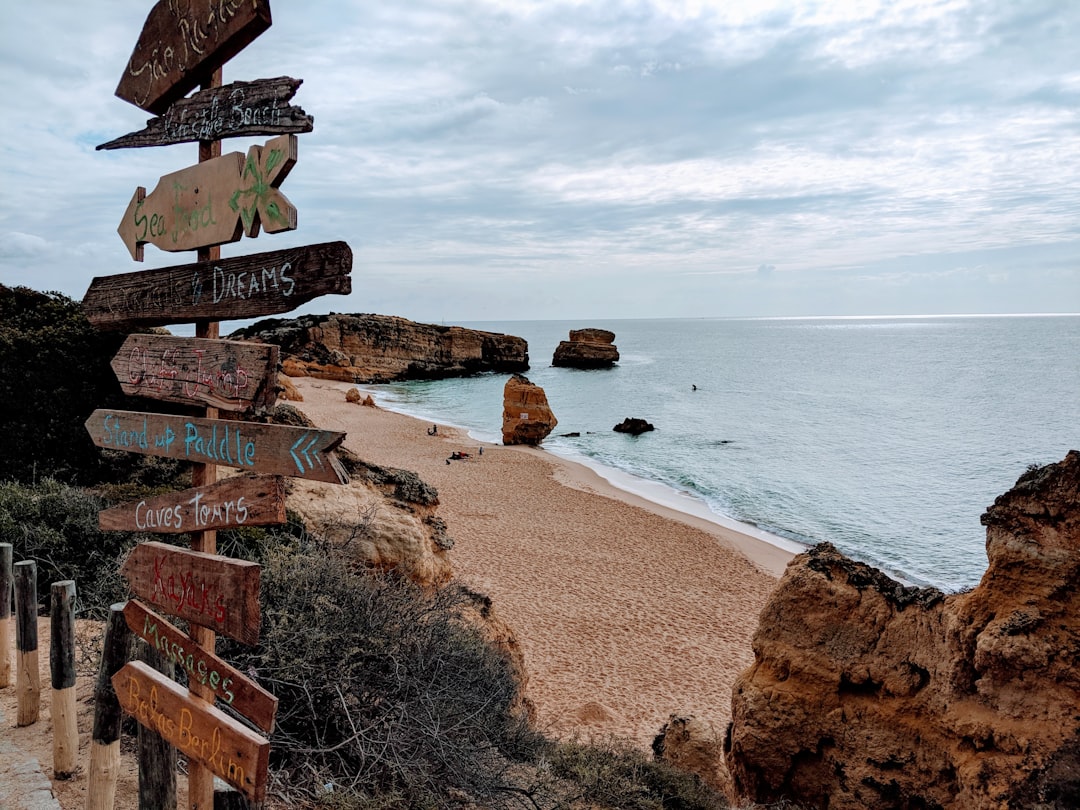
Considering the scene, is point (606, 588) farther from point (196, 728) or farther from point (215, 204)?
point (215, 204)

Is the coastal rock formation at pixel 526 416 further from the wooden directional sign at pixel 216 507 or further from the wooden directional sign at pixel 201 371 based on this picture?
the wooden directional sign at pixel 216 507

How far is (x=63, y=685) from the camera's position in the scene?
13.2ft

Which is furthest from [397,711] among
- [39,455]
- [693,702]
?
[39,455]

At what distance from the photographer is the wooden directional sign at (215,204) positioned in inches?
116

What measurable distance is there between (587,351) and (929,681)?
3367 inches

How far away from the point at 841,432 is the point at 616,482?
2038 centimetres

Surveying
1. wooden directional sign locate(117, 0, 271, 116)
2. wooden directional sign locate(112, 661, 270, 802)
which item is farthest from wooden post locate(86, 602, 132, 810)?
wooden directional sign locate(117, 0, 271, 116)

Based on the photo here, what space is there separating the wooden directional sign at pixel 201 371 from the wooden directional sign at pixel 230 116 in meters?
0.96

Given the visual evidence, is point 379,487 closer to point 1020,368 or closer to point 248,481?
point 248,481

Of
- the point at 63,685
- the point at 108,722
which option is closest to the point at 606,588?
the point at 63,685

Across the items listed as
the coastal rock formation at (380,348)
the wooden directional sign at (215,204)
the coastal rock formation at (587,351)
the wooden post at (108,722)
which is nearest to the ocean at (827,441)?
the coastal rock formation at (380,348)

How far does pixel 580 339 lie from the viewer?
91.0m

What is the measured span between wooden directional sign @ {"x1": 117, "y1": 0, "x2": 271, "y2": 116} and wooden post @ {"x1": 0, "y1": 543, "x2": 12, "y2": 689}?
3.28m

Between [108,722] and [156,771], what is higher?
[108,722]
